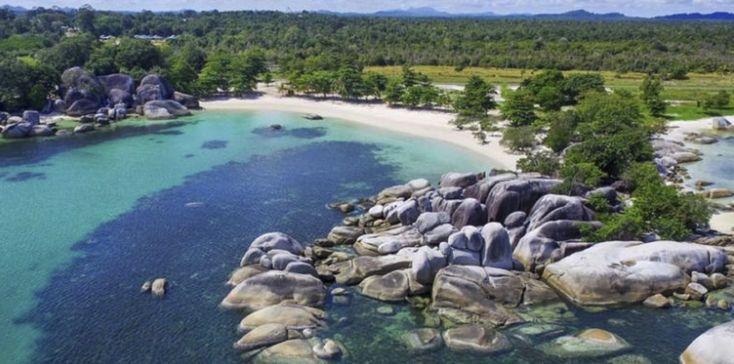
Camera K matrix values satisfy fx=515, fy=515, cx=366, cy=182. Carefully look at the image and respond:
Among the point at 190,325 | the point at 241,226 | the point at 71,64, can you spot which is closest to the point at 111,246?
the point at 241,226

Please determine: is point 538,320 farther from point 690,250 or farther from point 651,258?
point 690,250

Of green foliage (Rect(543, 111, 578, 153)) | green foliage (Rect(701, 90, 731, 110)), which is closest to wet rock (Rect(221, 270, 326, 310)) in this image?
green foliage (Rect(543, 111, 578, 153))

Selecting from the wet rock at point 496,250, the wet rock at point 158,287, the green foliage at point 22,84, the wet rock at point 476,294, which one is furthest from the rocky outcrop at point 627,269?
the green foliage at point 22,84

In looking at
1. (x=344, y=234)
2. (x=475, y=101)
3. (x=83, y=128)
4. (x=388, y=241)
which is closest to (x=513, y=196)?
(x=388, y=241)

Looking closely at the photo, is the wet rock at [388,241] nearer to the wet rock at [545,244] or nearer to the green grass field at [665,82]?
the wet rock at [545,244]

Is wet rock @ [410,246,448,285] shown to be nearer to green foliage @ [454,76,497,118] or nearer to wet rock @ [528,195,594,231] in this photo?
wet rock @ [528,195,594,231]
